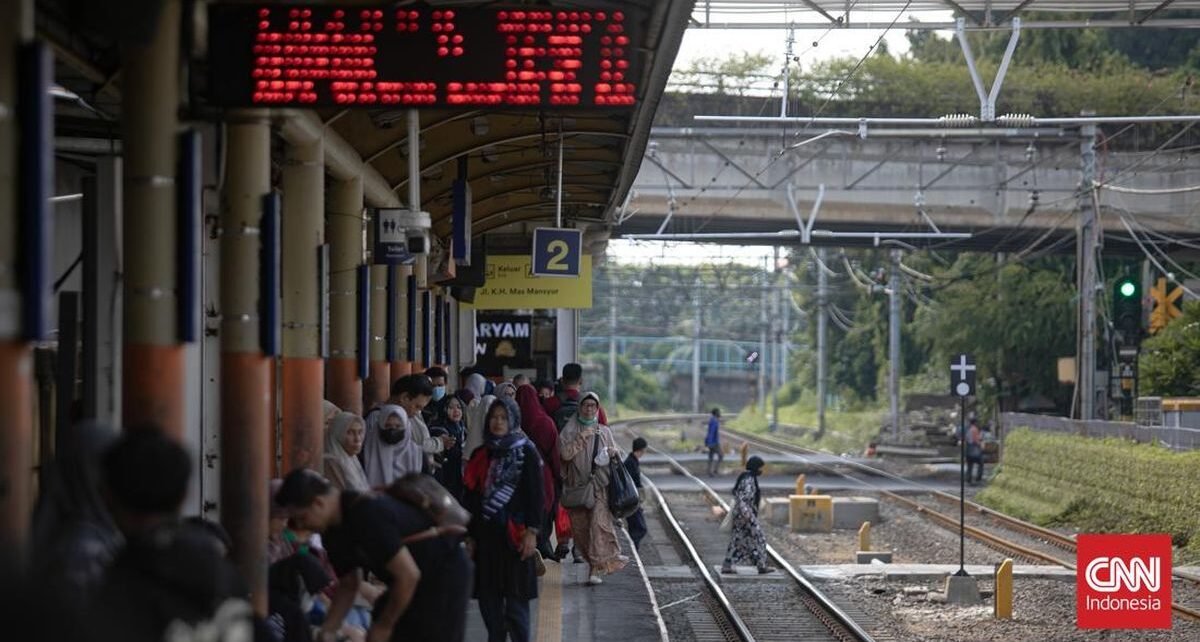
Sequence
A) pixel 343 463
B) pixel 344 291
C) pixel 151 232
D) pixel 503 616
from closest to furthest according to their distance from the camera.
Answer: pixel 151 232 → pixel 343 463 → pixel 503 616 → pixel 344 291

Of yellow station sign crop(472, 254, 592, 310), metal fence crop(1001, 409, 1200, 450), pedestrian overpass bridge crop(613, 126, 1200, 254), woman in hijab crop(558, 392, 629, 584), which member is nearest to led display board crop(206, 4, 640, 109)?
woman in hijab crop(558, 392, 629, 584)

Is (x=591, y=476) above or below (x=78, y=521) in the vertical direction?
below

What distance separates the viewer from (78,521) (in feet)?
17.1

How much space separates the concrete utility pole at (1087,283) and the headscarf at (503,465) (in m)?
22.4

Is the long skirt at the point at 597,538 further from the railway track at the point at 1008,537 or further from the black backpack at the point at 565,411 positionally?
the railway track at the point at 1008,537

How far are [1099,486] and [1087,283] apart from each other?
488 cm

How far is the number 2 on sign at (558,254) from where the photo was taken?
19.2 metres

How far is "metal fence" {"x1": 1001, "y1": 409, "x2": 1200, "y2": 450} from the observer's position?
82.5 ft

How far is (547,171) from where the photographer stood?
18.3 metres

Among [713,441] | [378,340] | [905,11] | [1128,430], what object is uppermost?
[905,11]

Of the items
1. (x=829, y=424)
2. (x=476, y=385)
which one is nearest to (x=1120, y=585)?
(x=476, y=385)

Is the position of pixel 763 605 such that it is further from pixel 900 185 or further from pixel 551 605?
pixel 900 185

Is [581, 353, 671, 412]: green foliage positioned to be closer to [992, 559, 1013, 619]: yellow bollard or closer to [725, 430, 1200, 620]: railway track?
[725, 430, 1200, 620]: railway track

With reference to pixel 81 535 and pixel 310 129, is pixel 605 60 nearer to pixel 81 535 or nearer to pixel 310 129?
pixel 310 129
